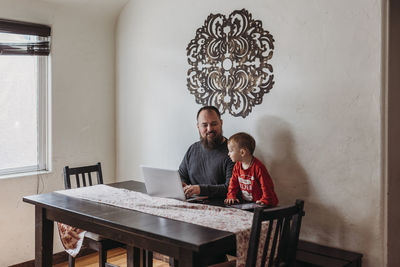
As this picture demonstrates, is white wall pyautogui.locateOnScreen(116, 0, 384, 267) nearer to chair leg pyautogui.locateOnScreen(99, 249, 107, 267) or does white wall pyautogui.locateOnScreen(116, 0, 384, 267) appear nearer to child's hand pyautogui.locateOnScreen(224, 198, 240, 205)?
child's hand pyautogui.locateOnScreen(224, 198, 240, 205)

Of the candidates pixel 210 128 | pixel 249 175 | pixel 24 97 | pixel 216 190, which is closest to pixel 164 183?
pixel 216 190

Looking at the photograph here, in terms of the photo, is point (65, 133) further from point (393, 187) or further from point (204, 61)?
point (393, 187)

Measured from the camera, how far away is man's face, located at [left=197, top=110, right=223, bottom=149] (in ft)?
10.5

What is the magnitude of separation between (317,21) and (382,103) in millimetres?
699

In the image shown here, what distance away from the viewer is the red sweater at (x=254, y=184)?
2.76m

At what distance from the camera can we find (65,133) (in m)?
3.92

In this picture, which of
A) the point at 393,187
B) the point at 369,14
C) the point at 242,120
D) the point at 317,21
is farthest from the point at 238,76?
the point at 393,187

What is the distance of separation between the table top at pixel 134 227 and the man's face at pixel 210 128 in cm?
97

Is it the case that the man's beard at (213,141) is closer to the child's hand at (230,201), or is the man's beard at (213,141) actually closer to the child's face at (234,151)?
the child's face at (234,151)

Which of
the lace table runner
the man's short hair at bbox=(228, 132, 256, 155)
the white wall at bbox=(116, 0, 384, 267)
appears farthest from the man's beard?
the lace table runner

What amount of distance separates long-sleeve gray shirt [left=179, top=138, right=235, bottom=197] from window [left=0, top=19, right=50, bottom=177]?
1359 millimetres

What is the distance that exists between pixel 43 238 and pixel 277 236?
163 centimetres

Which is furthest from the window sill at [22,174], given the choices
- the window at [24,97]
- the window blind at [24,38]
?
the window blind at [24,38]

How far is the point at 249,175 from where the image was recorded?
9.33 ft
